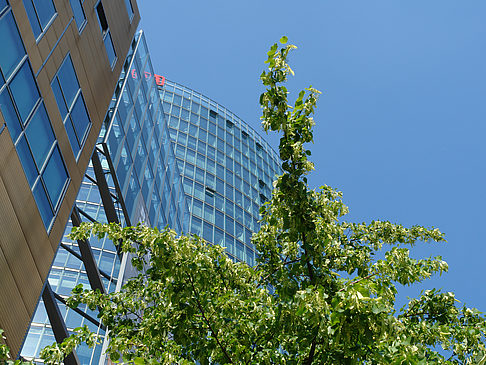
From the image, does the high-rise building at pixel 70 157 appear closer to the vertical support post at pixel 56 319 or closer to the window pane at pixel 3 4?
the vertical support post at pixel 56 319

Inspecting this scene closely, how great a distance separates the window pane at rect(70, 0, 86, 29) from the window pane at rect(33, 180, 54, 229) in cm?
540

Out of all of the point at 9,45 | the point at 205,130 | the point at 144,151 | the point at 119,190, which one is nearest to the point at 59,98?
the point at 9,45

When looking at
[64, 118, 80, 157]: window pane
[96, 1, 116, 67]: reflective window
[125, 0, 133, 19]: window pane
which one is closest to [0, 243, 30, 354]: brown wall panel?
[64, 118, 80, 157]: window pane

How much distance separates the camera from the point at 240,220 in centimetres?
4288

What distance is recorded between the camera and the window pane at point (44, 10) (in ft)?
37.2

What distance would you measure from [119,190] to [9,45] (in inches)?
323

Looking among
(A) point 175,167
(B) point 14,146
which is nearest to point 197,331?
(B) point 14,146

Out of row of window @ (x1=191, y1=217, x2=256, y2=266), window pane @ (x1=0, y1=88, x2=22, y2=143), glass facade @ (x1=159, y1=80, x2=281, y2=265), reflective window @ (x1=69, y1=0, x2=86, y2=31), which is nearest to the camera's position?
window pane @ (x1=0, y1=88, x2=22, y2=143)

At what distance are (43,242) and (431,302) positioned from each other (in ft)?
26.9

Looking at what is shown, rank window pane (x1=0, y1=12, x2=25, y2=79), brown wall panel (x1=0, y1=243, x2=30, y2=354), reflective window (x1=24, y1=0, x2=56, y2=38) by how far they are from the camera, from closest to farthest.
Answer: brown wall panel (x1=0, y1=243, x2=30, y2=354) → window pane (x1=0, y1=12, x2=25, y2=79) → reflective window (x1=24, y1=0, x2=56, y2=38)

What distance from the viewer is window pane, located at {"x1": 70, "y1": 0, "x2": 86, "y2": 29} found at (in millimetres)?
13575

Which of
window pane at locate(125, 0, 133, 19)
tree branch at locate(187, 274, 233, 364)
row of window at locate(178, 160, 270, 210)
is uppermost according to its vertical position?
row of window at locate(178, 160, 270, 210)

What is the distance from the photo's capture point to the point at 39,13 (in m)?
11.4

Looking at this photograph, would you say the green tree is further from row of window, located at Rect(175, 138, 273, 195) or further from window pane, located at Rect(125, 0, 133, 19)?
row of window, located at Rect(175, 138, 273, 195)
